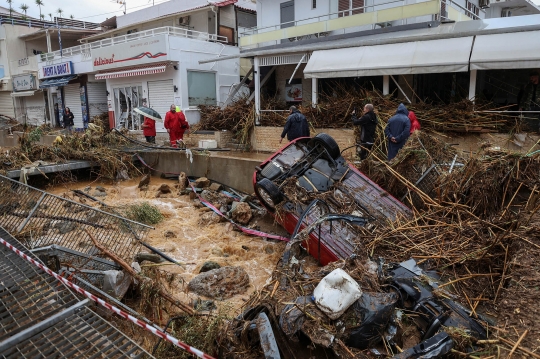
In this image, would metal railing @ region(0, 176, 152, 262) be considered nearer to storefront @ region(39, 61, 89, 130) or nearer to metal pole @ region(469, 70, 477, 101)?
metal pole @ region(469, 70, 477, 101)

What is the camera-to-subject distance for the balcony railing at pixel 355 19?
1292cm

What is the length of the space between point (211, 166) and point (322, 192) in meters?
5.32

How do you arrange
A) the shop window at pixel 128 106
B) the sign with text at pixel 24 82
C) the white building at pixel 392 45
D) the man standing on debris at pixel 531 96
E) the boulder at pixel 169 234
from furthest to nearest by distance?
the sign with text at pixel 24 82 → the shop window at pixel 128 106 → the man standing on debris at pixel 531 96 → the white building at pixel 392 45 → the boulder at pixel 169 234

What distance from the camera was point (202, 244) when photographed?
7430 mm

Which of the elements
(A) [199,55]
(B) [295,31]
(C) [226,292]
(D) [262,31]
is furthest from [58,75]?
(C) [226,292]

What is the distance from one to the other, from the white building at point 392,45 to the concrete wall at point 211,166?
3.86 m

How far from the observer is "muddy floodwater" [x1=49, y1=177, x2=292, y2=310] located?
243 inches

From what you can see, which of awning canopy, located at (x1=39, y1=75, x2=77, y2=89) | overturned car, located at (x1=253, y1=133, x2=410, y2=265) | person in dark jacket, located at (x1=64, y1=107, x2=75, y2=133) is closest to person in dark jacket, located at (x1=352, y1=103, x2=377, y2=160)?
overturned car, located at (x1=253, y1=133, x2=410, y2=265)

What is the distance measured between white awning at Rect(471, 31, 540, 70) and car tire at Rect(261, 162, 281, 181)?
21.2 feet

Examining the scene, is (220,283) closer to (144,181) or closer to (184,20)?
(144,181)

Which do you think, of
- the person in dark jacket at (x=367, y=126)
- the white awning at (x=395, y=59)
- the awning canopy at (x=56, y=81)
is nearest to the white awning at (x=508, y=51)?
the white awning at (x=395, y=59)

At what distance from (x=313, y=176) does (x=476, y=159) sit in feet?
8.24

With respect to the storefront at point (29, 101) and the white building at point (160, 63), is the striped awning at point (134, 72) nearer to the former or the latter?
the white building at point (160, 63)

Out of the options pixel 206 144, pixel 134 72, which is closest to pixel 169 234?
pixel 206 144
